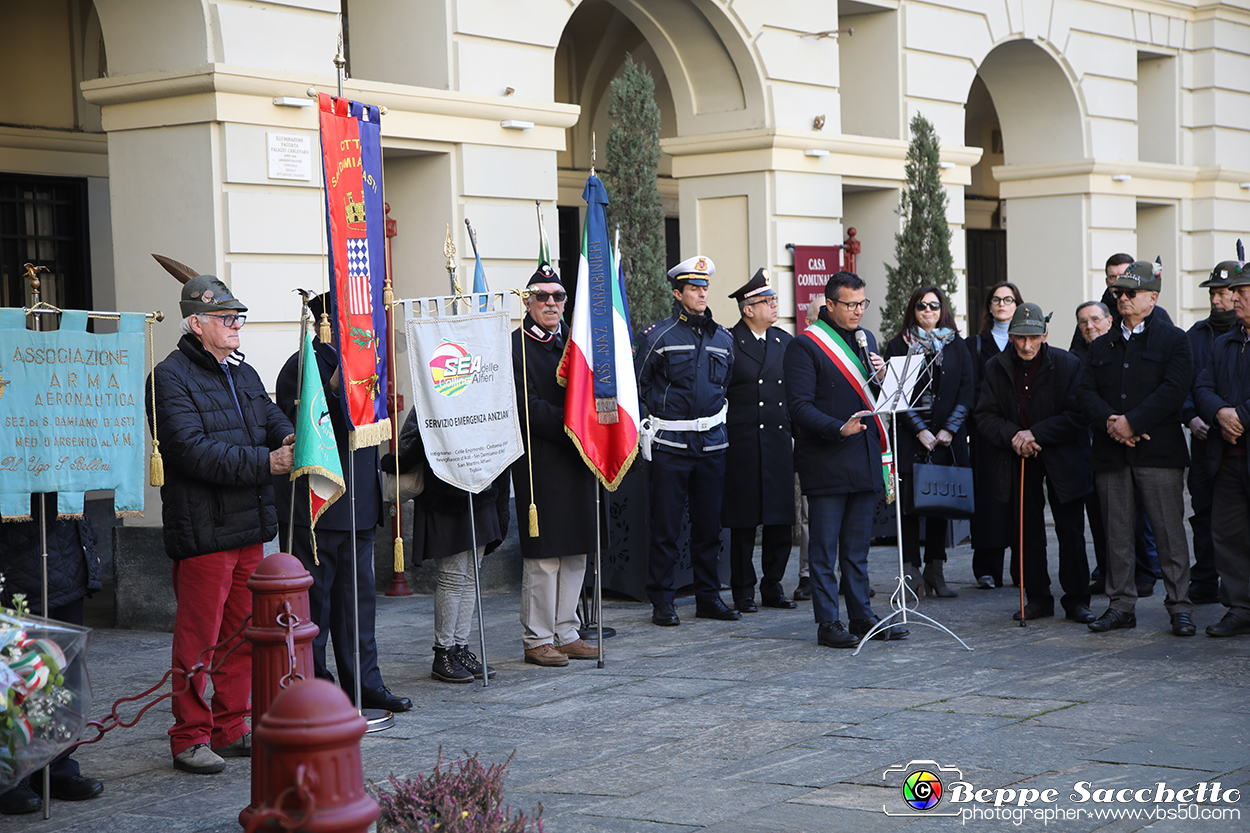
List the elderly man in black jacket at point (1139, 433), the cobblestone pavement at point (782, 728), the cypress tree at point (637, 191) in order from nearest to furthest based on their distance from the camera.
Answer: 1. the cobblestone pavement at point (782, 728)
2. the elderly man in black jacket at point (1139, 433)
3. the cypress tree at point (637, 191)

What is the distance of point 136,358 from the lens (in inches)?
226

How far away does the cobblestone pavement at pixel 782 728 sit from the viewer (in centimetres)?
482

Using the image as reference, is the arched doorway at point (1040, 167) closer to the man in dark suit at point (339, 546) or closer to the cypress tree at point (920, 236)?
the cypress tree at point (920, 236)

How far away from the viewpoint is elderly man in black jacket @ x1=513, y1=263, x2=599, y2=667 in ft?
23.7

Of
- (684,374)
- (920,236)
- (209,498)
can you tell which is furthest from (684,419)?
(920,236)

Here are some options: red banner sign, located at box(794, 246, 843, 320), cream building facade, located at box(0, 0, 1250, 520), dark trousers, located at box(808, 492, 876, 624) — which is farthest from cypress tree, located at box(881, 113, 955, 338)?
dark trousers, located at box(808, 492, 876, 624)

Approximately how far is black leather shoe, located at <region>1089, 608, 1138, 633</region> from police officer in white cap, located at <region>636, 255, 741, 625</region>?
2114mm

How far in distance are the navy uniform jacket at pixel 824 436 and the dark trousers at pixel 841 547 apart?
0.08 metres

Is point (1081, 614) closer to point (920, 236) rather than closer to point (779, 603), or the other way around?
point (779, 603)

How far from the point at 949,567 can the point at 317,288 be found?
5.13 meters

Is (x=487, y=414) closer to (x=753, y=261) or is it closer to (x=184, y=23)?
(x=184, y=23)

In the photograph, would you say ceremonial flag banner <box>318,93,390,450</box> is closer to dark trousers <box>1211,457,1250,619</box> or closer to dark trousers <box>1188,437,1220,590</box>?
dark trousers <box>1211,457,1250,619</box>

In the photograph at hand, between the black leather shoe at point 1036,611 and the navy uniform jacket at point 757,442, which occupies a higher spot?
the navy uniform jacket at point 757,442

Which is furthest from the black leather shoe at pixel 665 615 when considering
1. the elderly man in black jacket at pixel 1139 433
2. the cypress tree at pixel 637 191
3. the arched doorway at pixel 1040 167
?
the arched doorway at pixel 1040 167
